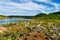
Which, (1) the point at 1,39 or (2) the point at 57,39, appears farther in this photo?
(1) the point at 1,39

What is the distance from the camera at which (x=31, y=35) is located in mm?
8977

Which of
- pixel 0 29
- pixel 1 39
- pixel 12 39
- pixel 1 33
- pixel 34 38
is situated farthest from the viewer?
pixel 0 29

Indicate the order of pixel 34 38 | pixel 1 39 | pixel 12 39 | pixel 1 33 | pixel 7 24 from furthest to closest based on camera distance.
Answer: pixel 7 24, pixel 1 33, pixel 1 39, pixel 12 39, pixel 34 38

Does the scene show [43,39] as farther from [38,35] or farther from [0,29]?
[0,29]

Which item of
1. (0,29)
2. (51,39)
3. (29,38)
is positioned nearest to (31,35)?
(29,38)

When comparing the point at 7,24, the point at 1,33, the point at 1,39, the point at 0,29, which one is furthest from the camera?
the point at 7,24

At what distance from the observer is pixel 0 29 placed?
44.6ft

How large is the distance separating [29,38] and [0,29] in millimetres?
5151

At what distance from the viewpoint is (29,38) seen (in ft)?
29.0

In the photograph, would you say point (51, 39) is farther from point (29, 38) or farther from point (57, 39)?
point (29, 38)

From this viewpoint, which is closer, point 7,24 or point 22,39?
point 22,39

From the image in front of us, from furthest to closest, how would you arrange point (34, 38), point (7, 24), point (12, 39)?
point (7, 24)
point (12, 39)
point (34, 38)

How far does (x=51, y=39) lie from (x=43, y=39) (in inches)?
20.1

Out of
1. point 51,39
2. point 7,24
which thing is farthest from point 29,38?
point 7,24
